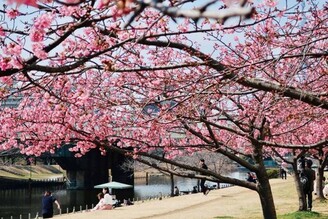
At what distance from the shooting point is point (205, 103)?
942 cm

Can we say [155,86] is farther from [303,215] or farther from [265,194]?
[303,215]

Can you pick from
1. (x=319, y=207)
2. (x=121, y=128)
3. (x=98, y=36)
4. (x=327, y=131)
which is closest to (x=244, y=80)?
(x=98, y=36)

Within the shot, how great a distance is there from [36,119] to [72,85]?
7.07 feet

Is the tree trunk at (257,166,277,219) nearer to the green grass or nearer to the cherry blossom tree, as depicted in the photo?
the cherry blossom tree

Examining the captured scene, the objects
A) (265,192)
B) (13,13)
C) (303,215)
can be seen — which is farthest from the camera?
(303,215)

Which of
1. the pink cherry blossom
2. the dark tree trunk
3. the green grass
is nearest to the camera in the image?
the pink cherry blossom

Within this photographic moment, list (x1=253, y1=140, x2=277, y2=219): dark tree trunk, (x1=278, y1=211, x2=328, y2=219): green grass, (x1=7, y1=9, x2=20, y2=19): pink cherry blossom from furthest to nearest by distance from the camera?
(x1=278, y1=211, x2=328, y2=219): green grass
(x1=253, y1=140, x2=277, y2=219): dark tree trunk
(x1=7, y1=9, x2=20, y2=19): pink cherry blossom

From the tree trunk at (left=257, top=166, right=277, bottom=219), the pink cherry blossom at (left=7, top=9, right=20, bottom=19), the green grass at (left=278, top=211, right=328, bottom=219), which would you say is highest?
the pink cherry blossom at (left=7, top=9, right=20, bottom=19)

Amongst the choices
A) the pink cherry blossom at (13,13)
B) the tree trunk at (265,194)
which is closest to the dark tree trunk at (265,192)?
the tree trunk at (265,194)

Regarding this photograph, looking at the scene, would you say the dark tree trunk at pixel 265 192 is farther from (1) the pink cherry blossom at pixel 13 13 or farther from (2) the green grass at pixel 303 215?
(1) the pink cherry blossom at pixel 13 13

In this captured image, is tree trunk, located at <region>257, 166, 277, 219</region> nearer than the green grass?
Yes

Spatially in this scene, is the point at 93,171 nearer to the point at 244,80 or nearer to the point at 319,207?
the point at 319,207

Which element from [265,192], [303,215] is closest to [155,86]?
[265,192]

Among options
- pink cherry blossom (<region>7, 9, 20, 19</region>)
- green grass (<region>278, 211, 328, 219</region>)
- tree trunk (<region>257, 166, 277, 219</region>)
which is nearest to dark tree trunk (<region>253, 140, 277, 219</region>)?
tree trunk (<region>257, 166, 277, 219</region>)
